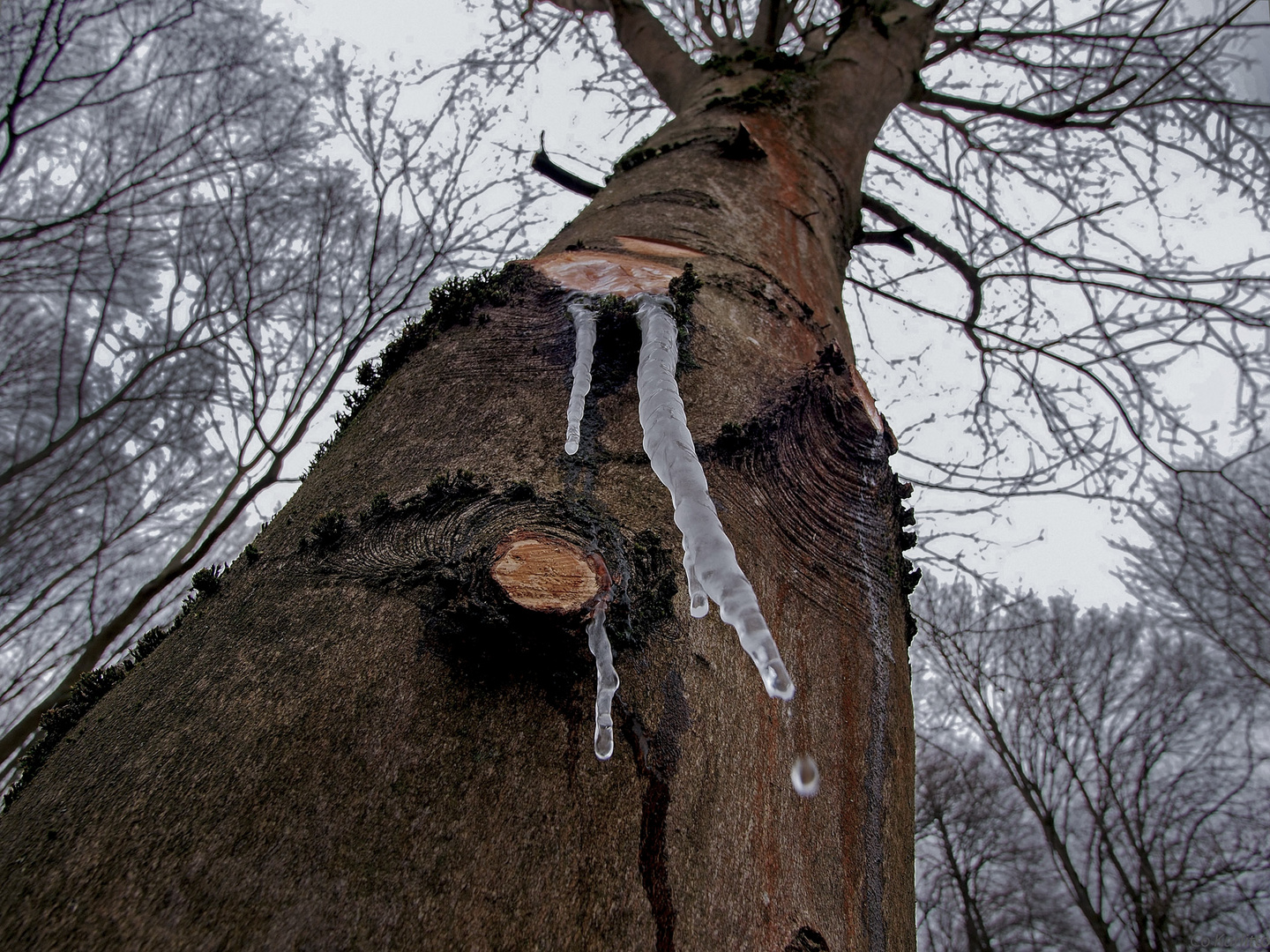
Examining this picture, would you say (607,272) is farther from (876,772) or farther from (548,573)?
(876,772)

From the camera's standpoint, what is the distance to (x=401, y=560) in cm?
65

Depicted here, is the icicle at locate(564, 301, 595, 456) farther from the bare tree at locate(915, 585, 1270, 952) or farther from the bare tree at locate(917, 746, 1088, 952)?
the bare tree at locate(917, 746, 1088, 952)

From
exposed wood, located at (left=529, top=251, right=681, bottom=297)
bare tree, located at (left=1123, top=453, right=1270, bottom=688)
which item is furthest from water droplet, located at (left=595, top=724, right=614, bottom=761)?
bare tree, located at (left=1123, top=453, right=1270, bottom=688)

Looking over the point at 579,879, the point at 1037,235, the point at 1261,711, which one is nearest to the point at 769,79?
the point at 1037,235

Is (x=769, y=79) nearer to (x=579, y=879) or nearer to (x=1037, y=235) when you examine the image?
(x=1037, y=235)

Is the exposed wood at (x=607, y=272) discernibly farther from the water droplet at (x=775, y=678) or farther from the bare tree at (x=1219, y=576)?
the bare tree at (x=1219, y=576)

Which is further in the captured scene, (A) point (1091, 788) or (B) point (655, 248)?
(A) point (1091, 788)

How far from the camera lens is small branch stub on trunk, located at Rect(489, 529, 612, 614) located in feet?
1.83

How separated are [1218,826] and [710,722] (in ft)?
30.1

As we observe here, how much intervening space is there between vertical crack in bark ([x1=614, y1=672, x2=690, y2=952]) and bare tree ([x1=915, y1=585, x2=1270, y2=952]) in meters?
4.97

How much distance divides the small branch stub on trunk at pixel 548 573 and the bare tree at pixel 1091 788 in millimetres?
5011

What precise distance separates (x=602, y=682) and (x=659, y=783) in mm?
93

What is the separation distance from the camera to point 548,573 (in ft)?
1.92

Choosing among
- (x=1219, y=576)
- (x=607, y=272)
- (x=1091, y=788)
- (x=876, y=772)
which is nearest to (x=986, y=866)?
(x=1091, y=788)
